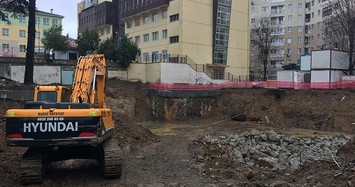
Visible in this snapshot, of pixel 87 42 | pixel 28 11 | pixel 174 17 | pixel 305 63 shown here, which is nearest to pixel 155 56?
pixel 174 17

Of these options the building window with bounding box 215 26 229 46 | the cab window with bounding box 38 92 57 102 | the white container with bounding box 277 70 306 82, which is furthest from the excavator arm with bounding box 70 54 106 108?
the building window with bounding box 215 26 229 46

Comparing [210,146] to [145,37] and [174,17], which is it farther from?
[145,37]

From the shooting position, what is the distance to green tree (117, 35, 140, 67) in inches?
1832

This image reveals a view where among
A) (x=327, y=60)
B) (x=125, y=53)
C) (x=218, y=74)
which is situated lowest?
(x=218, y=74)

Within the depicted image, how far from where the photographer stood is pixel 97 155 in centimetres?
1205

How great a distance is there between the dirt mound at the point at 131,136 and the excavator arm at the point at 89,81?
4.77 m

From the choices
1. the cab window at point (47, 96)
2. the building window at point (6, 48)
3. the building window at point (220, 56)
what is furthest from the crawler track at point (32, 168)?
the building window at point (6, 48)

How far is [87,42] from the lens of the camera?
4928cm

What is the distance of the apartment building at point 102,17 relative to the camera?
6372cm

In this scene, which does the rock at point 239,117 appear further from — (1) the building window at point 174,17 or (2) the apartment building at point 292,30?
(2) the apartment building at point 292,30

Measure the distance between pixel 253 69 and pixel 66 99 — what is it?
236 ft

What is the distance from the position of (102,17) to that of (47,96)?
55.2 m

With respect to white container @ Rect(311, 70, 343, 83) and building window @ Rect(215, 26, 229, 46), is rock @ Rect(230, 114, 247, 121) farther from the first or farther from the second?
building window @ Rect(215, 26, 229, 46)

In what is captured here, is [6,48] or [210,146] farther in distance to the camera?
[6,48]
